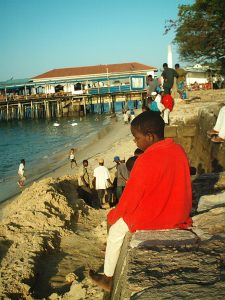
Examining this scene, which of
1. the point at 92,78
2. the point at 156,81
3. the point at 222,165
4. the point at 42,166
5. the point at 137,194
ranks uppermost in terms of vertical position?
the point at 92,78

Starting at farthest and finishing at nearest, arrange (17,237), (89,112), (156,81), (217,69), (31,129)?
1. (89,112)
2. (31,129)
3. (217,69)
4. (156,81)
5. (17,237)

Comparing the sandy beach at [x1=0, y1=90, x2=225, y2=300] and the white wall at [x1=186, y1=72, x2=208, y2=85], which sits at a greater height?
the white wall at [x1=186, y1=72, x2=208, y2=85]

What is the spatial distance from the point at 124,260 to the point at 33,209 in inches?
222

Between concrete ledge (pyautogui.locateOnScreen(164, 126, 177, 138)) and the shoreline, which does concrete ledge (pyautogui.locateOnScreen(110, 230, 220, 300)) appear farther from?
the shoreline

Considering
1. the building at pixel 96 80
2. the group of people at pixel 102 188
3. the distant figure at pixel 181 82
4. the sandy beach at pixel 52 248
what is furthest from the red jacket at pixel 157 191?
the building at pixel 96 80

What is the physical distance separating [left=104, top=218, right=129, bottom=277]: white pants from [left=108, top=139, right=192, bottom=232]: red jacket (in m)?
0.04

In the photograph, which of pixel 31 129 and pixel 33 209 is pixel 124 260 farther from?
pixel 31 129

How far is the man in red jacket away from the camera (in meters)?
2.45

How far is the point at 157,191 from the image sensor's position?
2.48 meters

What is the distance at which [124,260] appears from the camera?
236 cm

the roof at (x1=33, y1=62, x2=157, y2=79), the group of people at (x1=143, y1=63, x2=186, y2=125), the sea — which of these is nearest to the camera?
the group of people at (x1=143, y1=63, x2=186, y2=125)

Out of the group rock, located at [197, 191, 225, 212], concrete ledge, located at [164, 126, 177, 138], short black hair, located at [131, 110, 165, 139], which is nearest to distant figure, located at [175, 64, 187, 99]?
concrete ledge, located at [164, 126, 177, 138]

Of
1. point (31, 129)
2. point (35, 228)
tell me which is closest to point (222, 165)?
point (35, 228)

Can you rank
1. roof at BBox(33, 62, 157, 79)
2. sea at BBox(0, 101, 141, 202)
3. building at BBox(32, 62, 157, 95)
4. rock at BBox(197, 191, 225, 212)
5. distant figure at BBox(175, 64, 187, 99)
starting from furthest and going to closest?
roof at BBox(33, 62, 157, 79), building at BBox(32, 62, 157, 95), sea at BBox(0, 101, 141, 202), distant figure at BBox(175, 64, 187, 99), rock at BBox(197, 191, 225, 212)
